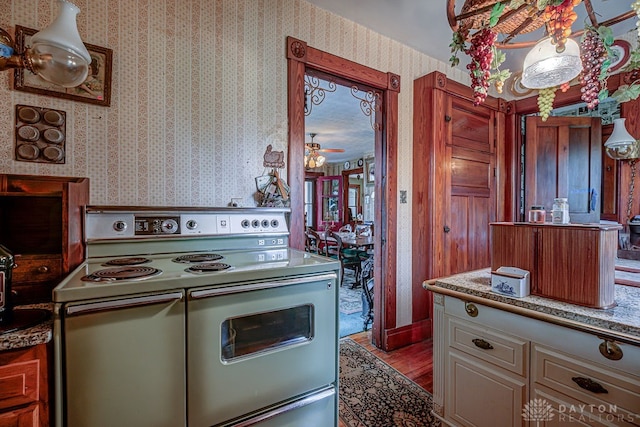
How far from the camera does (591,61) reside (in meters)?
1.27

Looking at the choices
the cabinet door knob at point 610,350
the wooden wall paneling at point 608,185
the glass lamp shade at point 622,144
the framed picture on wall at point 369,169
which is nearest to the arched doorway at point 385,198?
the cabinet door knob at point 610,350

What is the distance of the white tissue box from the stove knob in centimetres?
150

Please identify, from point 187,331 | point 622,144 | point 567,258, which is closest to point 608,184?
point 622,144

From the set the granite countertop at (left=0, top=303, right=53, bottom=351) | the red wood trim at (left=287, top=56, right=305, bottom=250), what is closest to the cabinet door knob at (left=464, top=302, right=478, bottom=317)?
the red wood trim at (left=287, top=56, right=305, bottom=250)

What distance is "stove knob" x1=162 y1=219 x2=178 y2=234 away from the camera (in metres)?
1.50

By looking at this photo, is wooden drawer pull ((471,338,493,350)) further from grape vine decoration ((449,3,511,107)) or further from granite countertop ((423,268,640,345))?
grape vine decoration ((449,3,511,107))

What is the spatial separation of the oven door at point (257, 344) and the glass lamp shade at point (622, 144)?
2.92 m

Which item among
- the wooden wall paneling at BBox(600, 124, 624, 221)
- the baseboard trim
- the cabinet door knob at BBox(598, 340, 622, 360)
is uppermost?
the wooden wall paneling at BBox(600, 124, 624, 221)

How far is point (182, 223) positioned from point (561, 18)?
1795mm

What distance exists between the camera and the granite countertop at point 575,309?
2.98ft

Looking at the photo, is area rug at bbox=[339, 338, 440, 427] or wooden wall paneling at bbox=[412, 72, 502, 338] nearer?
area rug at bbox=[339, 338, 440, 427]

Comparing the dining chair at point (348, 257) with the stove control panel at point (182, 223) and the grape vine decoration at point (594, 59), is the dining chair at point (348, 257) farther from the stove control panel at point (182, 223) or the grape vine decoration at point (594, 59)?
the grape vine decoration at point (594, 59)

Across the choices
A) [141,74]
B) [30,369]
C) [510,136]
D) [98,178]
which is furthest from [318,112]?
[30,369]
